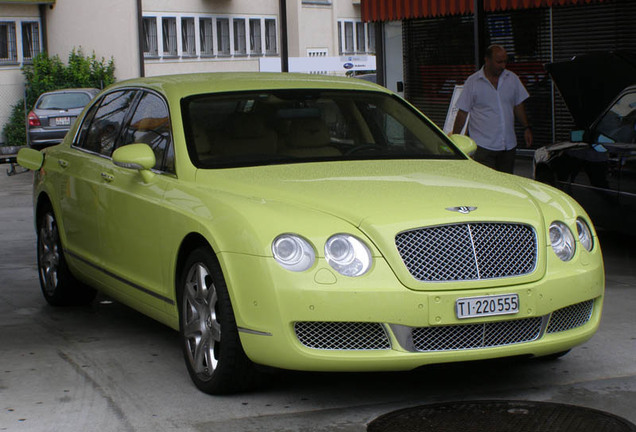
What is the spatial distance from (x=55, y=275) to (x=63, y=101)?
2135cm

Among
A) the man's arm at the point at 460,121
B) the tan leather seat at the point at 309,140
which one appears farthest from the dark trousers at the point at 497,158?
the tan leather seat at the point at 309,140

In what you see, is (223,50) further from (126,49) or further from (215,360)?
(215,360)

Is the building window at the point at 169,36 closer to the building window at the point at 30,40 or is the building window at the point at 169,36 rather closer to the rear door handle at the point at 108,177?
the building window at the point at 30,40

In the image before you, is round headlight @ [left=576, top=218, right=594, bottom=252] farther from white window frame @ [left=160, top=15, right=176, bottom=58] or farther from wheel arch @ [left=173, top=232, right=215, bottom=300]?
white window frame @ [left=160, top=15, right=176, bottom=58]

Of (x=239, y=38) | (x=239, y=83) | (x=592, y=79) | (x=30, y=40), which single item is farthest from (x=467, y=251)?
(x=239, y=38)

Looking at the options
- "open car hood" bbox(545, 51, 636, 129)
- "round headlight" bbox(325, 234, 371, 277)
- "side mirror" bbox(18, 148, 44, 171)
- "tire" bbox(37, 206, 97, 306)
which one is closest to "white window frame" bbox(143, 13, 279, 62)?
"open car hood" bbox(545, 51, 636, 129)

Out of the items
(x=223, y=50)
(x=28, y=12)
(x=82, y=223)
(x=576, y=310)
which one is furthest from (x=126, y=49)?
(x=576, y=310)

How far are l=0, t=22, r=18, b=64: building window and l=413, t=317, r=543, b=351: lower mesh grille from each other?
36028mm

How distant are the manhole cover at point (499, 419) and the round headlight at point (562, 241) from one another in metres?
0.70

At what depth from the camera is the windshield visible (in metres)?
6.30

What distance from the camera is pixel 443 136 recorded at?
691 cm

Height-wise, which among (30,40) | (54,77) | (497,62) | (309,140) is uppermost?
(30,40)

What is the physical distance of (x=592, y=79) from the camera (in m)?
10.5

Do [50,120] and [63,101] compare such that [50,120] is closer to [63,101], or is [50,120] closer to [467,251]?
[63,101]
